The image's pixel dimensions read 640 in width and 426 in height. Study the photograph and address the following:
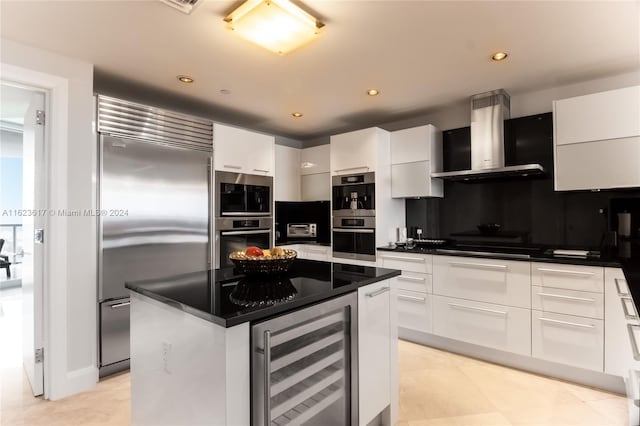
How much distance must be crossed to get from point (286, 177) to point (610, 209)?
3.37m

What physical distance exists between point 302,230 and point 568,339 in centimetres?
310

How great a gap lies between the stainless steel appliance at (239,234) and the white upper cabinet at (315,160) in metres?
0.99

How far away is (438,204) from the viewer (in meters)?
3.74

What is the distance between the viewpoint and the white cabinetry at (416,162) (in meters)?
3.48

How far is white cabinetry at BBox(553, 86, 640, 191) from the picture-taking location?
2.44 meters

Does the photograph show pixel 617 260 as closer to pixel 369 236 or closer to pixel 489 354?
pixel 489 354

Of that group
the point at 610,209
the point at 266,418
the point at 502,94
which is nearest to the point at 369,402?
the point at 266,418

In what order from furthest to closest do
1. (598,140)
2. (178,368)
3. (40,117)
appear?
(598,140), (40,117), (178,368)

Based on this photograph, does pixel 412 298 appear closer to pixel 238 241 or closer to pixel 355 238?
pixel 355 238

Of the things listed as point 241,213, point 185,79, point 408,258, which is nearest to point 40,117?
point 185,79

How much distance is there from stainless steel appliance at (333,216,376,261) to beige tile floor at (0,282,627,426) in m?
1.30

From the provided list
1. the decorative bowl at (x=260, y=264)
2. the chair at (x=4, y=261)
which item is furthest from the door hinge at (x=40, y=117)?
the chair at (x=4, y=261)

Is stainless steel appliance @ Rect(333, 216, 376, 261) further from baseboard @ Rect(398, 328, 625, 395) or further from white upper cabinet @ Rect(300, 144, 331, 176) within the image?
baseboard @ Rect(398, 328, 625, 395)

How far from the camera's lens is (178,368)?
1.38m
